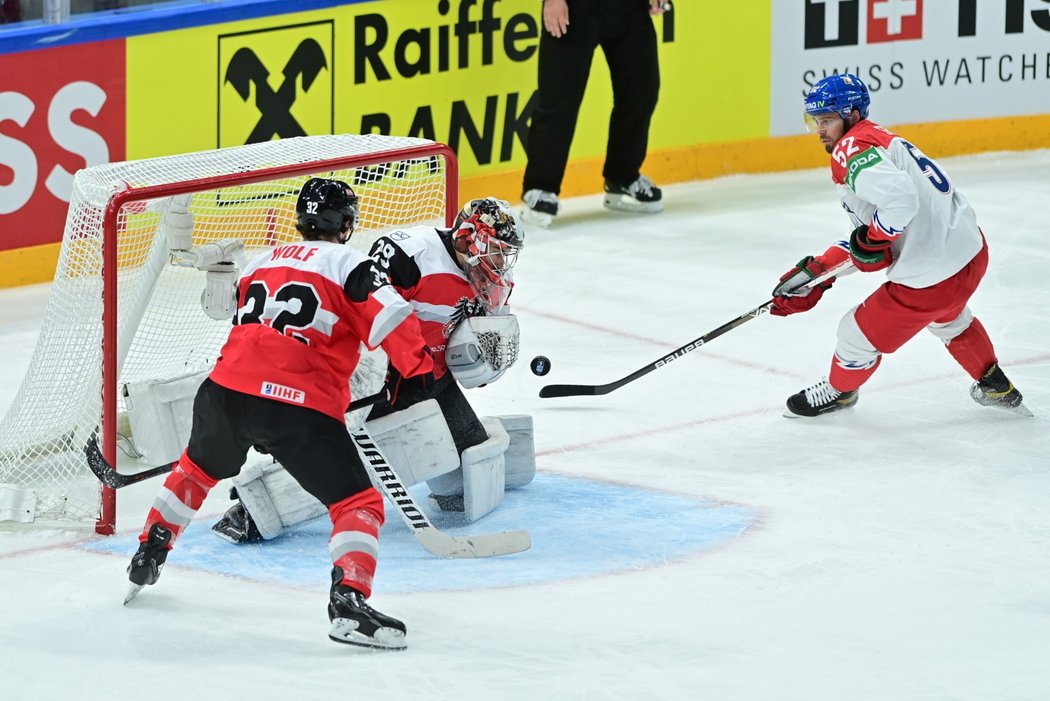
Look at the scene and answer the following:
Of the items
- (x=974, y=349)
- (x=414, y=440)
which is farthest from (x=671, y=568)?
(x=974, y=349)

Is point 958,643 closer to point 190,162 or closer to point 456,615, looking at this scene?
point 456,615

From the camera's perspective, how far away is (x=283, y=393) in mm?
3461

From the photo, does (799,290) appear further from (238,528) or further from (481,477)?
(238,528)

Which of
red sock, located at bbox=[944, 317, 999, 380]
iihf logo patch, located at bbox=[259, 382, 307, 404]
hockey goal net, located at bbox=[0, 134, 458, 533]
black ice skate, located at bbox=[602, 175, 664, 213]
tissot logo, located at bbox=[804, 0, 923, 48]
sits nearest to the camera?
iihf logo patch, located at bbox=[259, 382, 307, 404]

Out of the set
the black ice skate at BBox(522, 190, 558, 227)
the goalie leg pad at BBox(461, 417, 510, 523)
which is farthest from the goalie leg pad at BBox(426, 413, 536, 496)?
the black ice skate at BBox(522, 190, 558, 227)

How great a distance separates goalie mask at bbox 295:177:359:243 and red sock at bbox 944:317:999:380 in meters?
2.09

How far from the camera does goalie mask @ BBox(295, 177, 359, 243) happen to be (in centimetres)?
359

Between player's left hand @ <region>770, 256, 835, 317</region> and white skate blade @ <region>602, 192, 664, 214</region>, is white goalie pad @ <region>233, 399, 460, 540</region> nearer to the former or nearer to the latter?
player's left hand @ <region>770, 256, 835, 317</region>

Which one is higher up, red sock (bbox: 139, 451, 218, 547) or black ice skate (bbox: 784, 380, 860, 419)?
red sock (bbox: 139, 451, 218, 547)

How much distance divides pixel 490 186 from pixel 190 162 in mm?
3192

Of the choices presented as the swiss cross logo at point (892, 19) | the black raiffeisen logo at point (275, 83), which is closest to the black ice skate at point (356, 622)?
the black raiffeisen logo at point (275, 83)

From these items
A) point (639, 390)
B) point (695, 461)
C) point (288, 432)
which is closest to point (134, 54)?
point (639, 390)

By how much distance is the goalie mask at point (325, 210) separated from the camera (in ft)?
11.8

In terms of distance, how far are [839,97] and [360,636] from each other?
208 centimetres
